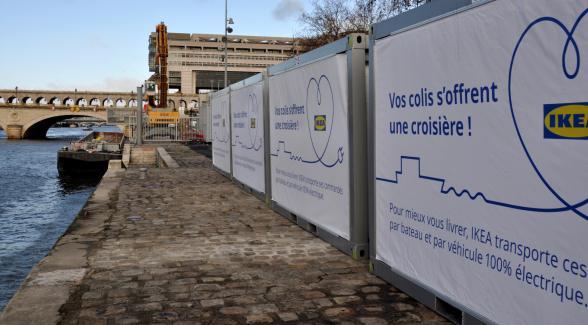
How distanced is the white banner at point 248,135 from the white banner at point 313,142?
111 cm

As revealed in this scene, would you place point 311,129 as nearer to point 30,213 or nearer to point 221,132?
point 221,132

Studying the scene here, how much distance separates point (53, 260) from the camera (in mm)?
5742

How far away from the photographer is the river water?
10279 millimetres

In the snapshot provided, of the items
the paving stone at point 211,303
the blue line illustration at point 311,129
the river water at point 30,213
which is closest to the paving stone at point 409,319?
the paving stone at point 211,303

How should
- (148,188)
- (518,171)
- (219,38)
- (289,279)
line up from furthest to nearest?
(219,38) < (148,188) < (289,279) < (518,171)

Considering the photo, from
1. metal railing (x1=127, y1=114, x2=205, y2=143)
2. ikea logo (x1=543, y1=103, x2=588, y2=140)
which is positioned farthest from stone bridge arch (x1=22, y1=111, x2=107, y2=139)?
ikea logo (x1=543, y1=103, x2=588, y2=140)

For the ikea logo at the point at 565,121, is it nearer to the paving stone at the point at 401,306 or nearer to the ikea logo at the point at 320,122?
the paving stone at the point at 401,306

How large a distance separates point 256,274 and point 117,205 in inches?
208

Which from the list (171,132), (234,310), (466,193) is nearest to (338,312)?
(234,310)

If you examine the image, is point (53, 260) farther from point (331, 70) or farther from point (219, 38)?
point (219, 38)

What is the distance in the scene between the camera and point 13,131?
278ft

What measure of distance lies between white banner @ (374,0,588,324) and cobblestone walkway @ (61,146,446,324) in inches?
23.9

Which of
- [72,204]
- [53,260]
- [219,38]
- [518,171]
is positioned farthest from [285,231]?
[219,38]

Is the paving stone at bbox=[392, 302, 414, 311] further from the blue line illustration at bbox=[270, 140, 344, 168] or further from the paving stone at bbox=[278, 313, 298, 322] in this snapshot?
the blue line illustration at bbox=[270, 140, 344, 168]
